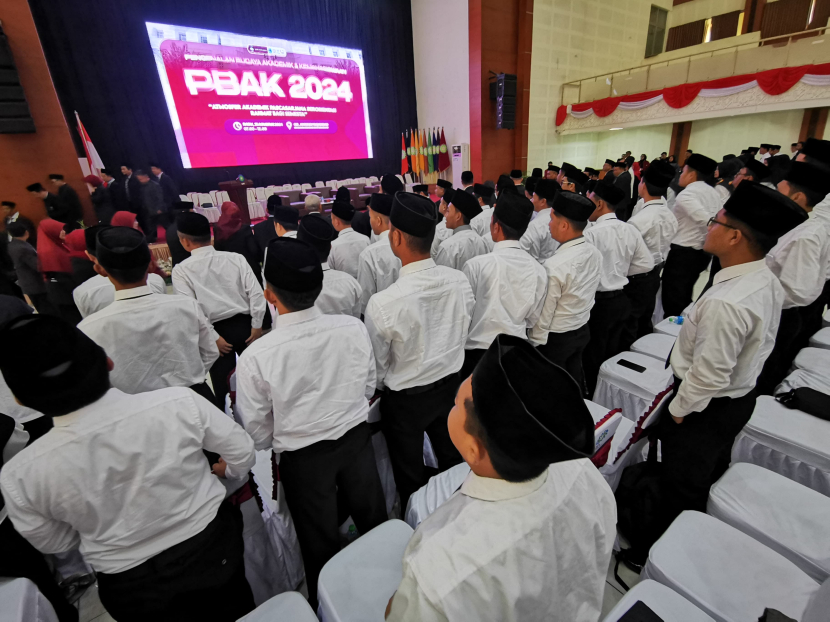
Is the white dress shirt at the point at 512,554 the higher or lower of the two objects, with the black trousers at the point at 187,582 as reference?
higher

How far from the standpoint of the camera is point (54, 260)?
3.72m

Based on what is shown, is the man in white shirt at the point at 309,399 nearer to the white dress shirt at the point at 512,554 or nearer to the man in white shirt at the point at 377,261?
the white dress shirt at the point at 512,554

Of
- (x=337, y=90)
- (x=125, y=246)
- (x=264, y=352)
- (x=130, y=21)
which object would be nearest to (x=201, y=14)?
(x=130, y=21)

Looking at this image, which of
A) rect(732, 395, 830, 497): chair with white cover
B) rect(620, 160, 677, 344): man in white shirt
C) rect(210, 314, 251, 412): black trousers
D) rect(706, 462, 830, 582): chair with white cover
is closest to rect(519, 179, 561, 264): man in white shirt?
rect(620, 160, 677, 344): man in white shirt

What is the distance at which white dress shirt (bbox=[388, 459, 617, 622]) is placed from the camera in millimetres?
658

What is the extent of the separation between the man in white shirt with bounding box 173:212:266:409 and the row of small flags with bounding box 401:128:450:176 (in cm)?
954

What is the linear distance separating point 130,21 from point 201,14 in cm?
141

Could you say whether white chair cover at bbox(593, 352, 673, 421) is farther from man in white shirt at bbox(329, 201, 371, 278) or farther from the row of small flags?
the row of small flags

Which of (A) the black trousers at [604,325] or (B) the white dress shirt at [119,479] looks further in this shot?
(A) the black trousers at [604,325]

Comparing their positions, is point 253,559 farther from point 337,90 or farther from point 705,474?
point 337,90

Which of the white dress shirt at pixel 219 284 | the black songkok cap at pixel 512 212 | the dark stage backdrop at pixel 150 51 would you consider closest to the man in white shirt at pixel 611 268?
the black songkok cap at pixel 512 212

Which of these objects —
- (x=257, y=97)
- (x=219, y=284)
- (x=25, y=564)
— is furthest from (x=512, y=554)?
(x=257, y=97)

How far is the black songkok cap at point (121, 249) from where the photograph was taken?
1.66 meters

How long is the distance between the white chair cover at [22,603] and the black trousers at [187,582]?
0.20m
